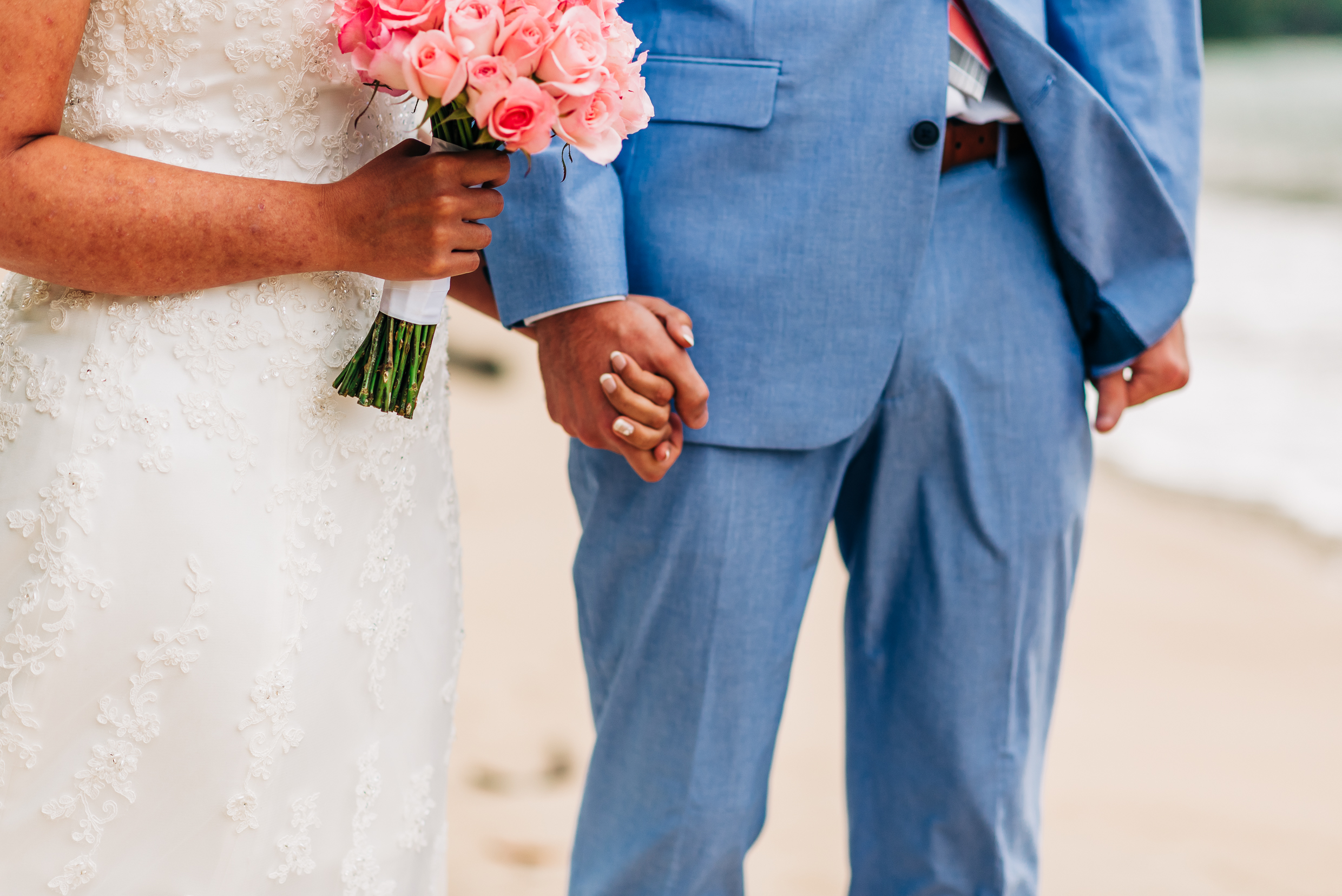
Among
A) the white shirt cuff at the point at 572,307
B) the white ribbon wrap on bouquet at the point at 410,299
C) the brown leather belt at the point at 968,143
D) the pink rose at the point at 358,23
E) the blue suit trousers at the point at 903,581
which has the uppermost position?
the pink rose at the point at 358,23

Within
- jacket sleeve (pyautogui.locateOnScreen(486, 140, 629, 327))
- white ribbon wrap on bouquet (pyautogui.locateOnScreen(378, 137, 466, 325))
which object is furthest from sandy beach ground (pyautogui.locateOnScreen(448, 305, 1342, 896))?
white ribbon wrap on bouquet (pyautogui.locateOnScreen(378, 137, 466, 325))

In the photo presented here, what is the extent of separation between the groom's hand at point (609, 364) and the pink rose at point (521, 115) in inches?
13.7

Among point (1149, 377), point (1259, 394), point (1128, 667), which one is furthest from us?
point (1259, 394)

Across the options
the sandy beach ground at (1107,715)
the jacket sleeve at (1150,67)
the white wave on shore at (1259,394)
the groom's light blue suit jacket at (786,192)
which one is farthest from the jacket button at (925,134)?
the white wave on shore at (1259,394)

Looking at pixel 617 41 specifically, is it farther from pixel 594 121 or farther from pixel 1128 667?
pixel 1128 667

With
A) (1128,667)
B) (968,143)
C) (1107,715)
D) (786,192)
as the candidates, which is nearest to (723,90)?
(786,192)

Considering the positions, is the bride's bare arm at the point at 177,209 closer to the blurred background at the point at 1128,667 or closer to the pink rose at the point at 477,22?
the pink rose at the point at 477,22

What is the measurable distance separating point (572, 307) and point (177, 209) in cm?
48

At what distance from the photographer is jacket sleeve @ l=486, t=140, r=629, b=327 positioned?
1297 mm

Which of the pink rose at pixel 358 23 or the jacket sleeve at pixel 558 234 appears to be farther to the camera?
the jacket sleeve at pixel 558 234

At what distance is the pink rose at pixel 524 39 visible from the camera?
941 millimetres

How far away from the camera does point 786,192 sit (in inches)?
53.2

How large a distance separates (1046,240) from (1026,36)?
0.28 m

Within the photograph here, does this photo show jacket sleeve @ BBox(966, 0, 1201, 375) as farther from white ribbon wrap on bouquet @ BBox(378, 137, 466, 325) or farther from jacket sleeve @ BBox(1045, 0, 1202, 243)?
white ribbon wrap on bouquet @ BBox(378, 137, 466, 325)
